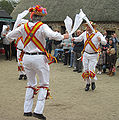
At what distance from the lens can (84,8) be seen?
2297 cm

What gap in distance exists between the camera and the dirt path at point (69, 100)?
5.43m

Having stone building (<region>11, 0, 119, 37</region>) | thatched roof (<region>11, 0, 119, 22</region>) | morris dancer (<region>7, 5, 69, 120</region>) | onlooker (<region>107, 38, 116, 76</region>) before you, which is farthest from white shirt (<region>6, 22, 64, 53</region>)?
thatched roof (<region>11, 0, 119, 22</region>)

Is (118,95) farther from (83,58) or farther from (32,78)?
(32,78)

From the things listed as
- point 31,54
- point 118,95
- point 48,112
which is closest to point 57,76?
point 118,95

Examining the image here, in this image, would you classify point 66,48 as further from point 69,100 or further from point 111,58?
point 69,100

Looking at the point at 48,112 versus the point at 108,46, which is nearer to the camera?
the point at 48,112

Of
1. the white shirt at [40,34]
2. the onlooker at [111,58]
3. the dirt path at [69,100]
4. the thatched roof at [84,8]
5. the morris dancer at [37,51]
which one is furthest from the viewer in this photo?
the thatched roof at [84,8]

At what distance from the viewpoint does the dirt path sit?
5.43 m

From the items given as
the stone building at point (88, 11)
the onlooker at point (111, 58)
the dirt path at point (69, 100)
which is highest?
the stone building at point (88, 11)

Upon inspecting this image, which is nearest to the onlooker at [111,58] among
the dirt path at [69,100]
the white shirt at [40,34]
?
the dirt path at [69,100]

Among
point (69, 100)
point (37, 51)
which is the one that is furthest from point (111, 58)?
point (37, 51)

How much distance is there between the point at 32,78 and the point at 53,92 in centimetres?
239

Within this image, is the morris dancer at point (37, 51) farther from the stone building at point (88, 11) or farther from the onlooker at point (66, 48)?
the stone building at point (88, 11)

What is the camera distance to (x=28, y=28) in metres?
4.99
